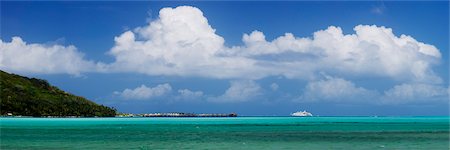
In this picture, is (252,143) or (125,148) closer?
(125,148)

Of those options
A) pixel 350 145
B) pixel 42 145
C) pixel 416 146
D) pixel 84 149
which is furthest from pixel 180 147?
pixel 416 146

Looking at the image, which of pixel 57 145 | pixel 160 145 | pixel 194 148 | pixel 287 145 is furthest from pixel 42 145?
pixel 287 145

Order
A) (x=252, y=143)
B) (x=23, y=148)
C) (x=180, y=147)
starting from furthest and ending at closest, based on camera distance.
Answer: (x=252, y=143)
(x=180, y=147)
(x=23, y=148)

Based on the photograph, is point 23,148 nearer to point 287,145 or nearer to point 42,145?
point 42,145

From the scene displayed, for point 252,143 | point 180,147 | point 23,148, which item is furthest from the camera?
point 252,143

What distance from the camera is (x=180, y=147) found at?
241 ft

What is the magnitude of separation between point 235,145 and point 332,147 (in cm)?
1293

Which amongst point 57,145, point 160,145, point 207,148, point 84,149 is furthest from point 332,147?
point 57,145

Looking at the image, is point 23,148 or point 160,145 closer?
point 23,148

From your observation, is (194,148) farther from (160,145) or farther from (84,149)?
(84,149)

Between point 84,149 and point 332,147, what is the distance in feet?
102

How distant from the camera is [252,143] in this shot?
80750 mm

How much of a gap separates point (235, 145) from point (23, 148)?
2693cm

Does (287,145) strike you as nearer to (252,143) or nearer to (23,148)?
(252,143)
